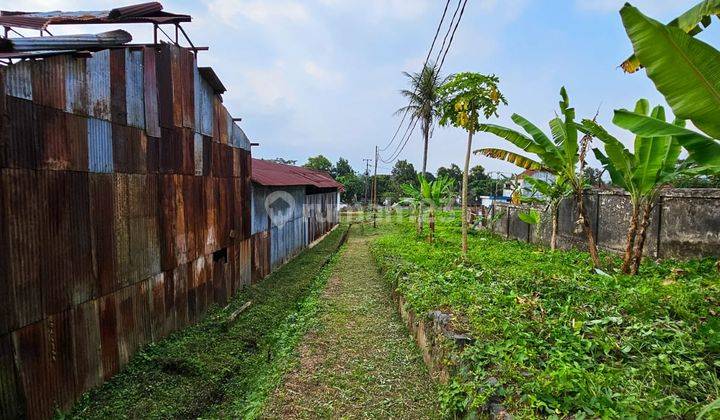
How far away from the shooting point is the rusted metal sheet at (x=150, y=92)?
5.60m

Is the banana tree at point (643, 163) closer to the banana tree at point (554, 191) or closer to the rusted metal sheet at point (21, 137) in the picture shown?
the banana tree at point (554, 191)

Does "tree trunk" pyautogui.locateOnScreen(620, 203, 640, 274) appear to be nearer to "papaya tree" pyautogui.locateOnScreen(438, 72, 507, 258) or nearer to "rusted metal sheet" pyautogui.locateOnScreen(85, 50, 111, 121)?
"papaya tree" pyautogui.locateOnScreen(438, 72, 507, 258)

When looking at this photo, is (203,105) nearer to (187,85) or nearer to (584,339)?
(187,85)

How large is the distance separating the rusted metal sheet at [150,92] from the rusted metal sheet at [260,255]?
15.9 feet

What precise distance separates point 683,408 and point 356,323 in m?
4.94

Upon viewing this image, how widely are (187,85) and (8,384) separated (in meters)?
5.17

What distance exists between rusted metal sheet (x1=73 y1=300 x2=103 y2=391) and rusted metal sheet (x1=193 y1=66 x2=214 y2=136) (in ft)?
12.9

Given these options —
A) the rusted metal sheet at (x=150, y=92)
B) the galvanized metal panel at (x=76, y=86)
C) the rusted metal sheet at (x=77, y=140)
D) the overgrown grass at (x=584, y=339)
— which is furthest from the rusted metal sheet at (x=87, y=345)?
the overgrown grass at (x=584, y=339)

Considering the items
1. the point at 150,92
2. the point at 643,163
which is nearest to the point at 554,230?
the point at 643,163

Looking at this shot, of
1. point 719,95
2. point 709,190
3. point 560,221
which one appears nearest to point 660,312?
point 719,95

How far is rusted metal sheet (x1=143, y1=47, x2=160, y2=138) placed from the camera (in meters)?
5.60

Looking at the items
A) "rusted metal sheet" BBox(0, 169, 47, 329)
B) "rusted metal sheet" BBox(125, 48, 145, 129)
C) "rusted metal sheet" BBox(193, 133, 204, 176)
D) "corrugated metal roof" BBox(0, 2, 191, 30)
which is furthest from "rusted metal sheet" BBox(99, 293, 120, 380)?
"corrugated metal roof" BBox(0, 2, 191, 30)

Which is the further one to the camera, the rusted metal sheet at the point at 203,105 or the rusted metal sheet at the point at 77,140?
the rusted metal sheet at the point at 203,105

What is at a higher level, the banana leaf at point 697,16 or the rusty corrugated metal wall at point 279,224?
the banana leaf at point 697,16
